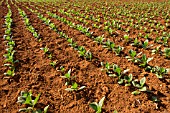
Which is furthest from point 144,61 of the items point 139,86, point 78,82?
point 78,82

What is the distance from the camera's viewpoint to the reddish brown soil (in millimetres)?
4199

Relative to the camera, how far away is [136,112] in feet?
13.0

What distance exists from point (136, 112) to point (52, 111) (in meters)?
1.75

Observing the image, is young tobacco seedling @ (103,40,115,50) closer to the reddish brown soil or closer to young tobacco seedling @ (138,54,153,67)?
the reddish brown soil

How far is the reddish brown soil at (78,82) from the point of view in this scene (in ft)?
13.8

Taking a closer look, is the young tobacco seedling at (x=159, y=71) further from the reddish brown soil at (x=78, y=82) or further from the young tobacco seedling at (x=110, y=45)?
the young tobacco seedling at (x=110, y=45)

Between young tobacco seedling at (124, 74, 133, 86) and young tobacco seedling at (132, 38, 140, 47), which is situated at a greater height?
young tobacco seedling at (132, 38, 140, 47)

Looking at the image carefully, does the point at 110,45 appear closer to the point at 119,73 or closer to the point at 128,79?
the point at 119,73

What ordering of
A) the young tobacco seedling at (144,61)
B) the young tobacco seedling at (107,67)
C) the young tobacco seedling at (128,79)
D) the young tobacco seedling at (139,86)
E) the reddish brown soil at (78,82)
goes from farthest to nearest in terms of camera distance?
the young tobacco seedling at (144,61), the young tobacco seedling at (107,67), the young tobacco seedling at (128,79), the young tobacco seedling at (139,86), the reddish brown soil at (78,82)

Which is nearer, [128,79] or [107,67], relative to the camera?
[128,79]

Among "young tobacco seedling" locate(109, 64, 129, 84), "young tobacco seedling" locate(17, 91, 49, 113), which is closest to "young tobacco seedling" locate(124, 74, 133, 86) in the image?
"young tobacco seedling" locate(109, 64, 129, 84)

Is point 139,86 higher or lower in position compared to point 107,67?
lower

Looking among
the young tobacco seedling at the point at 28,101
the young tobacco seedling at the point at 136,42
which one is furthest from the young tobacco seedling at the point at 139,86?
the young tobacco seedling at the point at 136,42

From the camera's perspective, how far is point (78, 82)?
507cm
